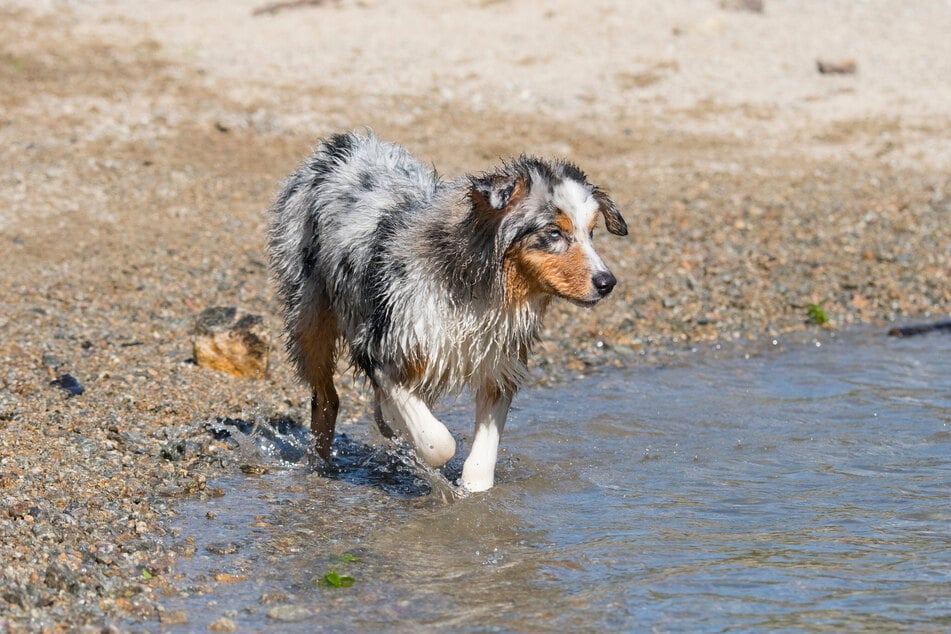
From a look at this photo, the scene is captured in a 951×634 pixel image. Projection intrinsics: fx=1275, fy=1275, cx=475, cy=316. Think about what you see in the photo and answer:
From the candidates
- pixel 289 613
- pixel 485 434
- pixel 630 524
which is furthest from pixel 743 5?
pixel 289 613

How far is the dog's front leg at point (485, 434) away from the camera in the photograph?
6480mm

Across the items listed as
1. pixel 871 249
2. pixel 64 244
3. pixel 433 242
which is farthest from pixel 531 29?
pixel 433 242

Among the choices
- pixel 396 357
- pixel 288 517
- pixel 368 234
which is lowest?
pixel 288 517

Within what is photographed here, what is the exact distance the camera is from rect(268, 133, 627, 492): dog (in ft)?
19.2

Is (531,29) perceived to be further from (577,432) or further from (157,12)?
(577,432)

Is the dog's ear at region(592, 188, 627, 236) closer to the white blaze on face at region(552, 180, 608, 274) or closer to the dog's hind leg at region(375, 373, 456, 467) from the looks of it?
the white blaze on face at region(552, 180, 608, 274)

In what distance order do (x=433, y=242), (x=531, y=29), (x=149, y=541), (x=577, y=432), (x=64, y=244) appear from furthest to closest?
(x=531, y=29) < (x=64, y=244) < (x=577, y=432) < (x=433, y=242) < (x=149, y=541)

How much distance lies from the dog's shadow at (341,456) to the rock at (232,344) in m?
0.69

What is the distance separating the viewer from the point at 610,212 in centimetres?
634

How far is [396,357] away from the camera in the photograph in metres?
6.28

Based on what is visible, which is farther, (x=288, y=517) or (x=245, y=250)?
(x=245, y=250)

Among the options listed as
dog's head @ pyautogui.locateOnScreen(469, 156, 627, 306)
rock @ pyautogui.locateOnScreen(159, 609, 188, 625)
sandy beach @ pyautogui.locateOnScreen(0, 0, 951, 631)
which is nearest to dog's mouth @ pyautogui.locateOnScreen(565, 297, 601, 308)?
dog's head @ pyautogui.locateOnScreen(469, 156, 627, 306)

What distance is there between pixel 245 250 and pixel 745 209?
5.15 m

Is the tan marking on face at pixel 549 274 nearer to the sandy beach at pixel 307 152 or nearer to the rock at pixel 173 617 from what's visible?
the sandy beach at pixel 307 152
